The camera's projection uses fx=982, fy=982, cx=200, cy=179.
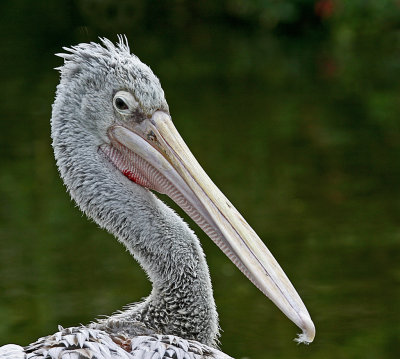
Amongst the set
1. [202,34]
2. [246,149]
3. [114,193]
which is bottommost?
[114,193]

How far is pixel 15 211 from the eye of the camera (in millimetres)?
10727

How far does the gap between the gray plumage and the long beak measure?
7cm

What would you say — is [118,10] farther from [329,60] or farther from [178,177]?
[178,177]

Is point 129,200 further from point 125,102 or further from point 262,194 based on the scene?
point 262,194

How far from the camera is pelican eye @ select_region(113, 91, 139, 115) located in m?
4.49

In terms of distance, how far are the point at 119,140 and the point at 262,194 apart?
262 inches

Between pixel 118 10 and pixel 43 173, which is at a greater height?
pixel 118 10

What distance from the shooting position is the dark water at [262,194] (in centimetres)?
797

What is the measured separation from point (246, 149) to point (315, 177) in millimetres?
1604

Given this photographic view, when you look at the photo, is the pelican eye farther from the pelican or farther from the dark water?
the dark water

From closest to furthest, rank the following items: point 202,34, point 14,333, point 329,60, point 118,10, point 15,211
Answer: point 14,333, point 15,211, point 329,60, point 202,34, point 118,10

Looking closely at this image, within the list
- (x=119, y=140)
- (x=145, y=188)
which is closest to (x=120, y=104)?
(x=119, y=140)

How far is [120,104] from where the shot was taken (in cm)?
453

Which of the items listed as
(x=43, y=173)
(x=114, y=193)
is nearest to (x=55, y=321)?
(x=114, y=193)
